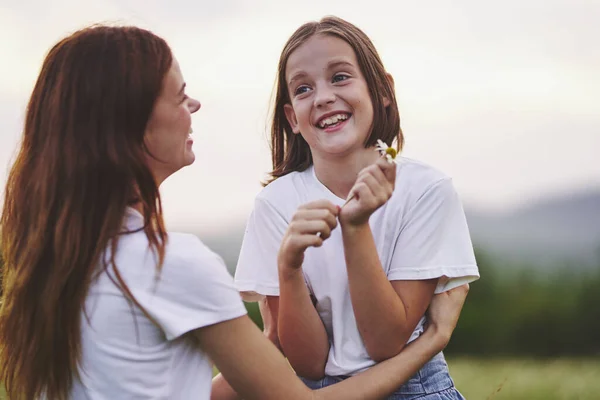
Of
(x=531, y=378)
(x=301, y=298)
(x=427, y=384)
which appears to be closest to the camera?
(x=301, y=298)

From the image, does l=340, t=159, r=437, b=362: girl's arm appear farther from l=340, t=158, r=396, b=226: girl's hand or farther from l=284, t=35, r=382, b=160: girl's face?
l=284, t=35, r=382, b=160: girl's face

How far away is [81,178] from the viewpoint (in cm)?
205

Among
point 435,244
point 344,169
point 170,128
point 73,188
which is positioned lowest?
point 435,244

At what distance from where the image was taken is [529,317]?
6.77 metres

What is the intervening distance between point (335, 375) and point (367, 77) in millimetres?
1090

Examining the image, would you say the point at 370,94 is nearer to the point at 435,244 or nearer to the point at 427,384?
the point at 435,244

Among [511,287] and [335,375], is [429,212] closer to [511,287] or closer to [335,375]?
[335,375]

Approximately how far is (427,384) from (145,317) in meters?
1.09

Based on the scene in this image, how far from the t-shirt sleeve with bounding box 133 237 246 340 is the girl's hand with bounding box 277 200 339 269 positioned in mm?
341

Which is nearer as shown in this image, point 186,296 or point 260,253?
point 186,296

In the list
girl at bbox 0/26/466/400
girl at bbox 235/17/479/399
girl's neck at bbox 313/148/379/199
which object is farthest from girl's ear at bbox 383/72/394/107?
girl at bbox 0/26/466/400

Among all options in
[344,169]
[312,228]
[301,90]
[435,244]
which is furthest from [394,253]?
[301,90]

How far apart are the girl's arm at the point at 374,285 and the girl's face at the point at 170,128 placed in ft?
1.77

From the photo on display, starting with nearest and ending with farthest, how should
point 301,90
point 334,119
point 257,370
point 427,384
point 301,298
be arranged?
point 257,370
point 301,298
point 427,384
point 334,119
point 301,90
